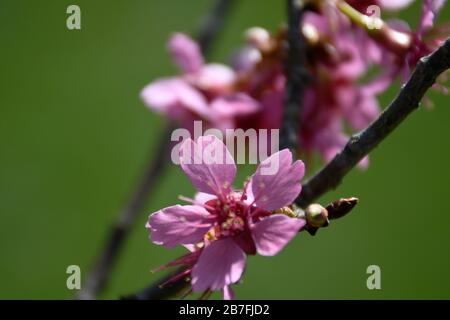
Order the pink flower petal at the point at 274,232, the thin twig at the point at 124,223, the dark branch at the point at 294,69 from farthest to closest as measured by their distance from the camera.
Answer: the thin twig at the point at 124,223 < the dark branch at the point at 294,69 < the pink flower petal at the point at 274,232

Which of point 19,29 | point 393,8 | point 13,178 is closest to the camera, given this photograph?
point 393,8

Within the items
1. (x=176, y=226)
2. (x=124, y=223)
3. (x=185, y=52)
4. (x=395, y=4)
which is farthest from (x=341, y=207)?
(x=124, y=223)

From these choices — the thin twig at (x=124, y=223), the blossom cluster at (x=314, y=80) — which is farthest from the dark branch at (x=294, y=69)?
the thin twig at (x=124, y=223)

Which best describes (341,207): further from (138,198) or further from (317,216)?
(138,198)

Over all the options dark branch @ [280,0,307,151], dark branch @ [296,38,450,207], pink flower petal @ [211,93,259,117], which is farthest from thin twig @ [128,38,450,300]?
pink flower petal @ [211,93,259,117]

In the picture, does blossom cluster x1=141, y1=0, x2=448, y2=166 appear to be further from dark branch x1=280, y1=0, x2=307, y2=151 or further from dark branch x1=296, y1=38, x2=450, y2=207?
dark branch x1=296, y1=38, x2=450, y2=207

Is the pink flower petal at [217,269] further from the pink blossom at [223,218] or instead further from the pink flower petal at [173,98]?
the pink flower petal at [173,98]
